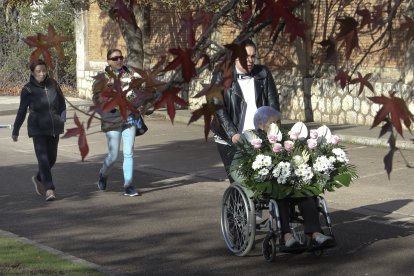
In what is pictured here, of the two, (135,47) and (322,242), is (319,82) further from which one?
(322,242)

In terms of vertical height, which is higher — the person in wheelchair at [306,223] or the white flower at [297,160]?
the white flower at [297,160]

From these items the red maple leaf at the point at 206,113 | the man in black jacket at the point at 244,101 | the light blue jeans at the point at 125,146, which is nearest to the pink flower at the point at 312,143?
the man in black jacket at the point at 244,101

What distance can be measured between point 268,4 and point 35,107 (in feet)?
27.7

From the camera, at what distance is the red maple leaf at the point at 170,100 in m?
3.46

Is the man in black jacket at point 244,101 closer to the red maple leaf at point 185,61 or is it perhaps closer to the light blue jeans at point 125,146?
the light blue jeans at point 125,146

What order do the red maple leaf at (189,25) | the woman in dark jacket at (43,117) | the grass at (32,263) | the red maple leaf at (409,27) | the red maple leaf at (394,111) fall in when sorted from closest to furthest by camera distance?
the red maple leaf at (394,111) < the red maple leaf at (189,25) < the red maple leaf at (409,27) < the grass at (32,263) < the woman in dark jacket at (43,117)

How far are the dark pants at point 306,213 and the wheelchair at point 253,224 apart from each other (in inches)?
2.6

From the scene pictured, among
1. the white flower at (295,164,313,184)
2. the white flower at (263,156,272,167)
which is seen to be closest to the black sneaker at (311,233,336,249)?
the white flower at (295,164,313,184)

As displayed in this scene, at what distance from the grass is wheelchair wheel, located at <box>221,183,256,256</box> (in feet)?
4.53

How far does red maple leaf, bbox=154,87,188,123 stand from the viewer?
3459mm

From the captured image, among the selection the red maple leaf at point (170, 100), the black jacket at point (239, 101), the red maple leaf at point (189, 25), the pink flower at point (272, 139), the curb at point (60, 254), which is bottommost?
the curb at point (60, 254)

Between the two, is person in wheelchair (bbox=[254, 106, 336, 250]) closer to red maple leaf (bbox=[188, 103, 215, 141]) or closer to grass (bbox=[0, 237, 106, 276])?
grass (bbox=[0, 237, 106, 276])

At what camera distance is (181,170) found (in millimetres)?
14328

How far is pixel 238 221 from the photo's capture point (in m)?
8.38
